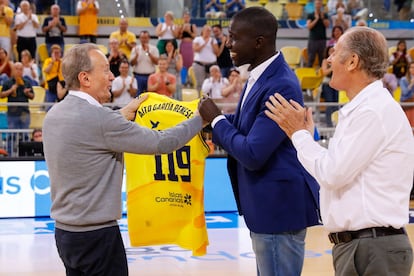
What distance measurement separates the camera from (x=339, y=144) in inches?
130

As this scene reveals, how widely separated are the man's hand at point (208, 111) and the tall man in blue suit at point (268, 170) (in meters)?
0.04

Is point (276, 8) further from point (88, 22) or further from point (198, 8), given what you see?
point (88, 22)

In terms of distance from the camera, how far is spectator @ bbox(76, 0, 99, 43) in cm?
1745

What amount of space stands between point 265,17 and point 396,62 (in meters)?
13.7

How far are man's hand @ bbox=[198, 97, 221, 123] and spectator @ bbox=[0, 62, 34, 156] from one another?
8.24 metres

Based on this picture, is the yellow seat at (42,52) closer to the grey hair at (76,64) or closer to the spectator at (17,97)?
the spectator at (17,97)

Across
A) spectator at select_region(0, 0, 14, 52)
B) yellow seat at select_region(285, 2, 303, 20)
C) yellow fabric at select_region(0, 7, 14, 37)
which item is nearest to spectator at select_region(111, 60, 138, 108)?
spectator at select_region(0, 0, 14, 52)

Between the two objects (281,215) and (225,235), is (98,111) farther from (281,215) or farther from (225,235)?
(225,235)

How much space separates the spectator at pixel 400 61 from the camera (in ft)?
55.5

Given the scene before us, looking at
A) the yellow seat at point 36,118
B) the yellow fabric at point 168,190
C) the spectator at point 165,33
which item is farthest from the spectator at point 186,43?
the yellow fabric at point 168,190

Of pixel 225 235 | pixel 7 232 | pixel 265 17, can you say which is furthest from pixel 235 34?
pixel 7 232

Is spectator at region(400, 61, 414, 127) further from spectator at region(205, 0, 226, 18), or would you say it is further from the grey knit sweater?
the grey knit sweater

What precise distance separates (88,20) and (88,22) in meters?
0.05

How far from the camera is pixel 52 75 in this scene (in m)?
14.6
